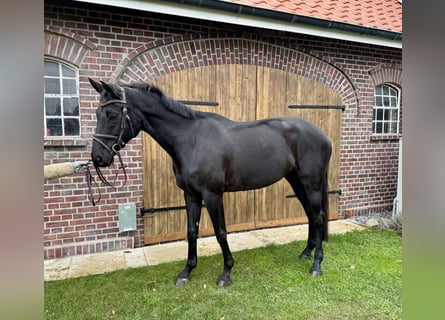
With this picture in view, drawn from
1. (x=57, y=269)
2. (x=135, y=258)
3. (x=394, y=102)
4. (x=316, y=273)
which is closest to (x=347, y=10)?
(x=394, y=102)

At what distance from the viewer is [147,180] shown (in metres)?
Result: 3.62

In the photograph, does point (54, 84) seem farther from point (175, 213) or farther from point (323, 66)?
point (323, 66)

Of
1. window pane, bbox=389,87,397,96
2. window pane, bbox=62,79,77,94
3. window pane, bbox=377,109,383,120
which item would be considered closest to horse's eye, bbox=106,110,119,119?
window pane, bbox=62,79,77,94

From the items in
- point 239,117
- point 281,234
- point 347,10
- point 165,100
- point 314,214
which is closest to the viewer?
point 165,100

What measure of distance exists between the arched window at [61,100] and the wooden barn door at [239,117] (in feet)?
2.69

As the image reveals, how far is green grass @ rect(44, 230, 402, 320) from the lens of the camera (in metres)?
2.35

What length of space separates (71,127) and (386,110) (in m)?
4.93

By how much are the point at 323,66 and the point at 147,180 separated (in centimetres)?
312

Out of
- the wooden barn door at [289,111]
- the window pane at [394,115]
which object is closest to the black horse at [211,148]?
the wooden barn door at [289,111]

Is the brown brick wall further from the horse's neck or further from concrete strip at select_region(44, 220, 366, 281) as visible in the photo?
the horse's neck

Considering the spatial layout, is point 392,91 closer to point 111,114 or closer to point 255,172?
point 255,172

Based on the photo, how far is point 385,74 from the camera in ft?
16.0
